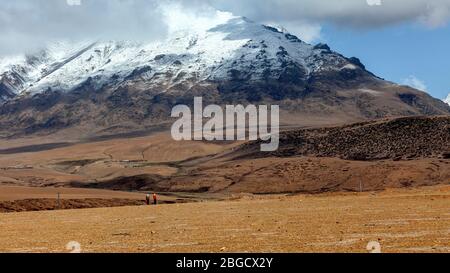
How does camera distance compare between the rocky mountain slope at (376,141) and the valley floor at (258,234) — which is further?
the rocky mountain slope at (376,141)

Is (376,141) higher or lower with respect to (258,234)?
higher

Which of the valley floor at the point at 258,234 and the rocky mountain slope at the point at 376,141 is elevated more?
the rocky mountain slope at the point at 376,141

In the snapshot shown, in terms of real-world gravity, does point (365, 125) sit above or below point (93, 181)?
above

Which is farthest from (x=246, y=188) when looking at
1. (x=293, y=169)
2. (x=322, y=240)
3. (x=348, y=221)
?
(x=322, y=240)

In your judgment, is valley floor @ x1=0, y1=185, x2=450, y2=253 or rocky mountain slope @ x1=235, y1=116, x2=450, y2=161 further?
rocky mountain slope @ x1=235, y1=116, x2=450, y2=161

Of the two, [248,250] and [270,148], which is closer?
[248,250]

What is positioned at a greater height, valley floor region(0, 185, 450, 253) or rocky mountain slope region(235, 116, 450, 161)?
→ rocky mountain slope region(235, 116, 450, 161)

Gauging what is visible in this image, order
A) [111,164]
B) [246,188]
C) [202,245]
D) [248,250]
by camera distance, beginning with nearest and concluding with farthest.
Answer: [248,250]
[202,245]
[246,188]
[111,164]

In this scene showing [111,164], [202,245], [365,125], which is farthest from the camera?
[111,164]

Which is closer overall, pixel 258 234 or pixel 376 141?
pixel 258 234
